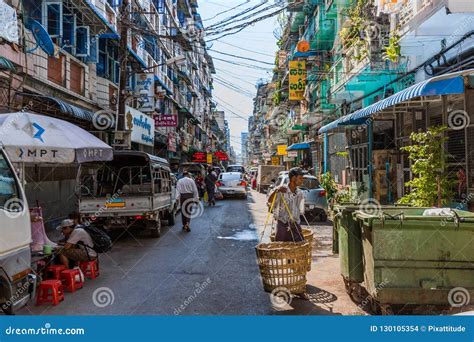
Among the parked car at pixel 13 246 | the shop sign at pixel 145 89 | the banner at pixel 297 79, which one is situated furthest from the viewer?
the banner at pixel 297 79

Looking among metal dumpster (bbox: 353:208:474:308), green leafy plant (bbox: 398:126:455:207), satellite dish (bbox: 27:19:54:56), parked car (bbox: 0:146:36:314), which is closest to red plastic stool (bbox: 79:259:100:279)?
parked car (bbox: 0:146:36:314)

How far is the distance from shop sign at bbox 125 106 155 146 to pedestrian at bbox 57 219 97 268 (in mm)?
11545

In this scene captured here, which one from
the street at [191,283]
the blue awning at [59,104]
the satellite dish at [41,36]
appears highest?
the satellite dish at [41,36]

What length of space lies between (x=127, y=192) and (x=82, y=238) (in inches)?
204

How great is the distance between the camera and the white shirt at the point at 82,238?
744 cm

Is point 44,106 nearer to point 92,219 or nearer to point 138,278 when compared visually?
point 92,219

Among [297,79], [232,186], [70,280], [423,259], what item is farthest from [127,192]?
[297,79]

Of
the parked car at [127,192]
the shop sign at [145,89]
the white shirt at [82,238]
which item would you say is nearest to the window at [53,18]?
the parked car at [127,192]

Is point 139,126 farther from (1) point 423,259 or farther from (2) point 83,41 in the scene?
(1) point 423,259

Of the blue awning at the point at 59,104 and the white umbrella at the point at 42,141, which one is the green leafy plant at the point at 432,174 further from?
the blue awning at the point at 59,104

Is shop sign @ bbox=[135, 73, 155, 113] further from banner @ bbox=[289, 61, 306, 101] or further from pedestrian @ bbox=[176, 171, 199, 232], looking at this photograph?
pedestrian @ bbox=[176, 171, 199, 232]

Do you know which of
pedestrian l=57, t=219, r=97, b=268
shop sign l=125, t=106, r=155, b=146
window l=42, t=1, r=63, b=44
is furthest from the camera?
shop sign l=125, t=106, r=155, b=146

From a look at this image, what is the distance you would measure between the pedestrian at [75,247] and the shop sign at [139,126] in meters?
11.5

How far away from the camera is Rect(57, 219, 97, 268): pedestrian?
24.1 ft
